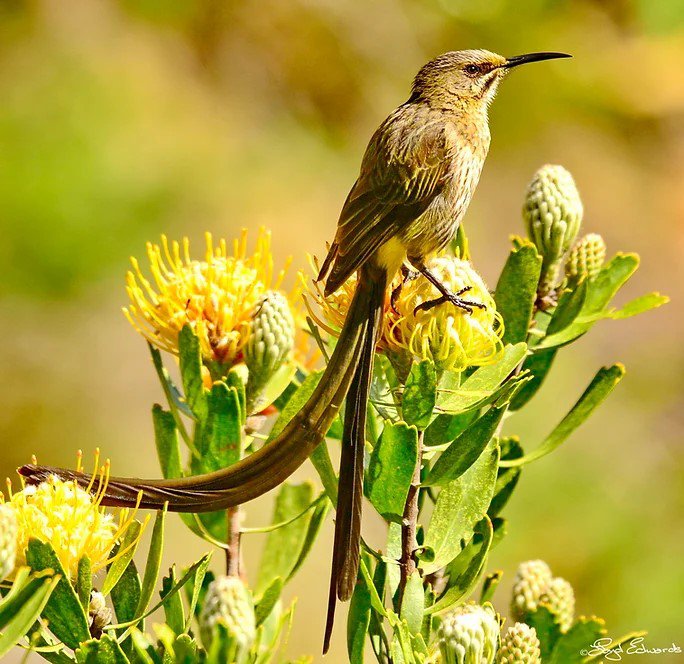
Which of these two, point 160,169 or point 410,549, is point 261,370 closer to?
point 410,549

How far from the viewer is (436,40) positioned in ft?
10.5

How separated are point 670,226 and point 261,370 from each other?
238cm

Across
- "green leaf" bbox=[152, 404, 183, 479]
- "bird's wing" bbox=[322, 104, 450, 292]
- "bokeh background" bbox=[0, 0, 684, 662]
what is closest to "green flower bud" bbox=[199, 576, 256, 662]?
"green leaf" bbox=[152, 404, 183, 479]

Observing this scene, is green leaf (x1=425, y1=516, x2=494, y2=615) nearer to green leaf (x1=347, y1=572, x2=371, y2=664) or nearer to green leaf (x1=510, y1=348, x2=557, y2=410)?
green leaf (x1=347, y1=572, x2=371, y2=664)

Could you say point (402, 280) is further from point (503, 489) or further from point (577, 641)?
point (577, 641)

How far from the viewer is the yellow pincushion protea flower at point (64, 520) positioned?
0.96 meters

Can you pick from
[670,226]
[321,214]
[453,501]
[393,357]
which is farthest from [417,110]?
[670,226]

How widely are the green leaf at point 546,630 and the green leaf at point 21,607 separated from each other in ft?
1.57

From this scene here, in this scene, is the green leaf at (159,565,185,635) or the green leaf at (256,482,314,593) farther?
the green leaf at (256,482,314,593)

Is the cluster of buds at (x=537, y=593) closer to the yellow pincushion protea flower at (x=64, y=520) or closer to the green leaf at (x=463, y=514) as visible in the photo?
the green leaf at (x=463, y=514)

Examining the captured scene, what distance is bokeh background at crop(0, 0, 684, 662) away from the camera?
9.43 ft

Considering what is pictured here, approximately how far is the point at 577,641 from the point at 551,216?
51 cm

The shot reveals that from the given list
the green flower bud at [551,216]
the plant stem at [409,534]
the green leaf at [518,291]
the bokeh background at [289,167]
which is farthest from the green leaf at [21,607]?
the bokeh background at [289,167]

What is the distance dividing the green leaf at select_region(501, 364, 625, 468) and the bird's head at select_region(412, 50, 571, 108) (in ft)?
1.85
